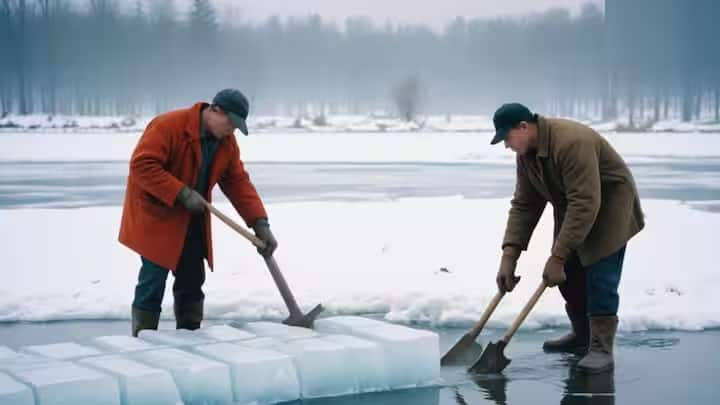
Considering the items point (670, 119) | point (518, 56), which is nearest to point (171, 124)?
point (670, 119)

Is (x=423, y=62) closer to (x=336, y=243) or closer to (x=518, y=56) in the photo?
(x=518, y=56)

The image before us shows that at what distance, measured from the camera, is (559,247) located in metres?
4.88

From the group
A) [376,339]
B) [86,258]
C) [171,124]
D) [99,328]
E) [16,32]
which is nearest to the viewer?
[376,339]

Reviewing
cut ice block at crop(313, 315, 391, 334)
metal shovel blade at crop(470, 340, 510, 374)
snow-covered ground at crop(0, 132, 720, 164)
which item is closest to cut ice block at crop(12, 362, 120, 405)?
cut ice block at crop(313, 315, 391, 334)

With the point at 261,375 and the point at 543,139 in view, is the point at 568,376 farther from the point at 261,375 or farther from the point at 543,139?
the point at 261,375

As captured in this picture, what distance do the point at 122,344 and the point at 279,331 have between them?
0.73 meters

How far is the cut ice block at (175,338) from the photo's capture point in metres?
4.77

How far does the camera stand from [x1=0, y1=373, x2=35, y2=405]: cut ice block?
12.6 ft

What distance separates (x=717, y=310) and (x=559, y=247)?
1934mm

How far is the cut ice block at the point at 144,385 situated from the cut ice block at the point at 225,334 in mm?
668

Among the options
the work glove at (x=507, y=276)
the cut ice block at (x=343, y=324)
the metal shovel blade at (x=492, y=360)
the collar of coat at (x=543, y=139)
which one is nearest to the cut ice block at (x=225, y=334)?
the cut ice block at (x=343, y=324)

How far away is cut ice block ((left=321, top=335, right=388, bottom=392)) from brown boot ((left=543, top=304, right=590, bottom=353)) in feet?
3.90

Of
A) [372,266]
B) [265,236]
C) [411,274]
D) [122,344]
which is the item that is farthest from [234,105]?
[372,266]

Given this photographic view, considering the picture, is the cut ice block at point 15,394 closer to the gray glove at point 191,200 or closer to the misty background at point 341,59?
the gray glove at point 191,200
